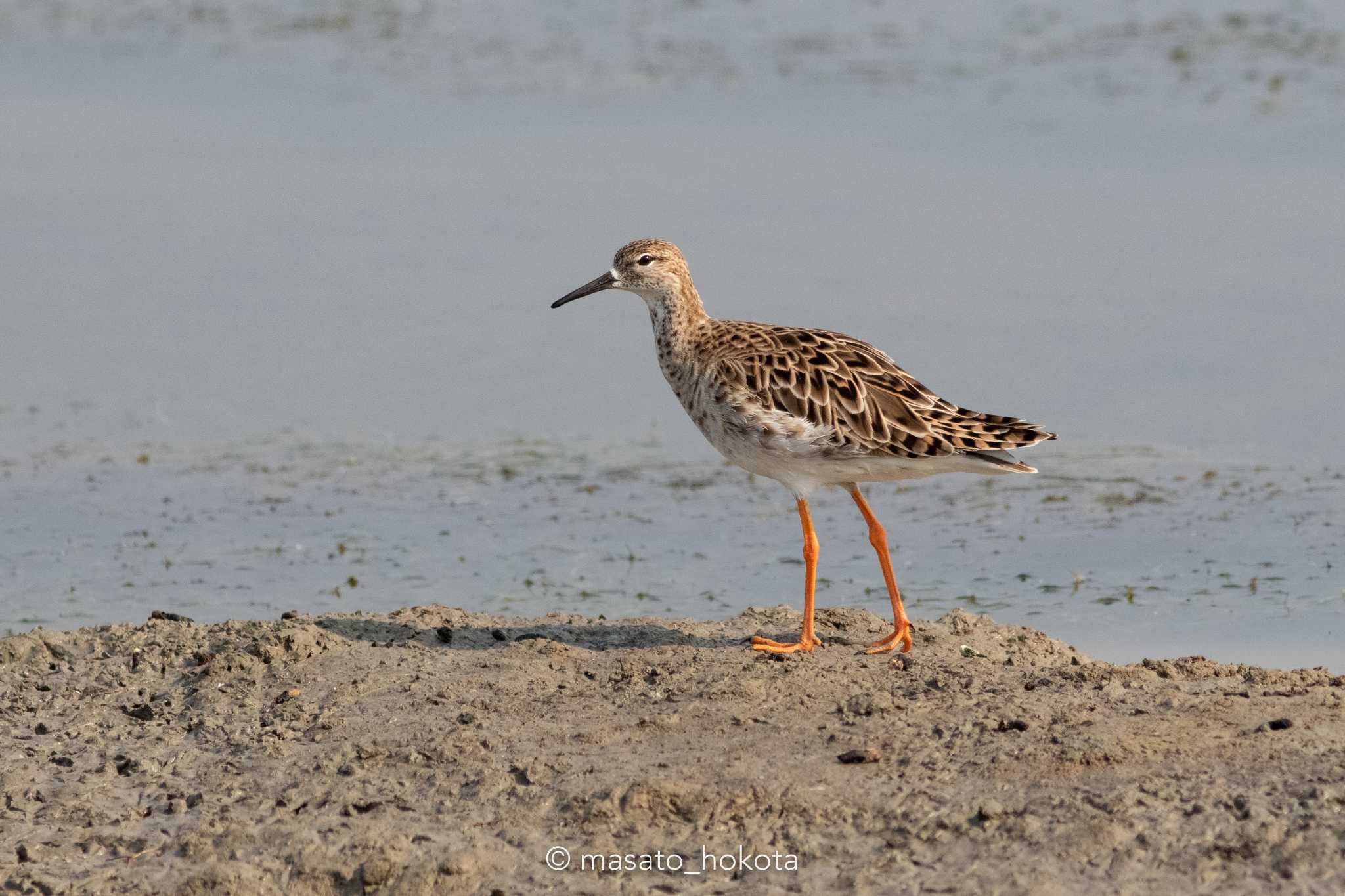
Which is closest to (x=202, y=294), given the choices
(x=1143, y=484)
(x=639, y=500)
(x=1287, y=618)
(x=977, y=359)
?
(x=639, y=500)

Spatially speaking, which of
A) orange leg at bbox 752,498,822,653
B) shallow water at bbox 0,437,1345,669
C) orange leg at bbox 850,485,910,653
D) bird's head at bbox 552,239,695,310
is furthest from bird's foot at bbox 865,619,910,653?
bird's head at bbox 552,239,695,310

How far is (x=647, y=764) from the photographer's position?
657 centimetres

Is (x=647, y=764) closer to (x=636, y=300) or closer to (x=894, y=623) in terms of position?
(x=894, y=623)

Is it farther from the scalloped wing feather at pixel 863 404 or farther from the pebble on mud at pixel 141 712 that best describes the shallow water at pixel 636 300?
the pebble on mud at pixel 141 712

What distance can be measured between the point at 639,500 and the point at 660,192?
469 cm

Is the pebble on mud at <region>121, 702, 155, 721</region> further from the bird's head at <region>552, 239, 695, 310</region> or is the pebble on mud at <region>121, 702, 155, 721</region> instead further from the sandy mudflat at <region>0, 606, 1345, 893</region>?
the bird's head at <region>552, 239, 695, 310</region>

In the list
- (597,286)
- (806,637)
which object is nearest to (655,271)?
(597,286)

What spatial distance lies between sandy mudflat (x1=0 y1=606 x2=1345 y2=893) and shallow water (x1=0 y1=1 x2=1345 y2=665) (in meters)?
1.27

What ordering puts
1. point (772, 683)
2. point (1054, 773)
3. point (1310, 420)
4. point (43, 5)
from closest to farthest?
point (1054, 773) < point (772, 683) < point (1310, 420) < point (43, 5)

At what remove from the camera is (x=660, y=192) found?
48.2ft

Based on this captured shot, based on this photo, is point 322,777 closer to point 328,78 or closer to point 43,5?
point 328,78

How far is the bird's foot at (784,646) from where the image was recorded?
7762mm

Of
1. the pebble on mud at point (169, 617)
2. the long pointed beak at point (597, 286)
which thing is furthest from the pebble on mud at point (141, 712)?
the long pointed beak at point (597, 286)

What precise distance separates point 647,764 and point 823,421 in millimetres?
1947
